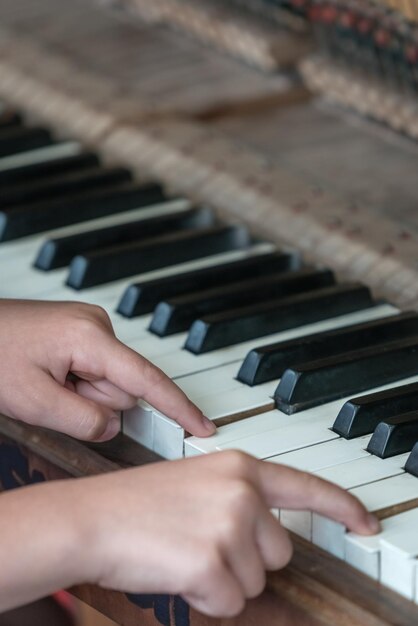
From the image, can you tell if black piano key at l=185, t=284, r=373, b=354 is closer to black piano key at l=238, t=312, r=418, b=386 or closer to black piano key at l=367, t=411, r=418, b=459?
black piano key at l=238, t=312, r=418, b=386

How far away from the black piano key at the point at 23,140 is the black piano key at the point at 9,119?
3.0 inches

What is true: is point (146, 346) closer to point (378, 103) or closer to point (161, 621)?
point (161, 621)

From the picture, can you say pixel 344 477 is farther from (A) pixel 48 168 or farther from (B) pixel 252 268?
(A) pixel 48 168

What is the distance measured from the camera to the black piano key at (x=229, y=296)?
80.3 inches

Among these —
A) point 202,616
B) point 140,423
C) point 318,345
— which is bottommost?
point 202,616

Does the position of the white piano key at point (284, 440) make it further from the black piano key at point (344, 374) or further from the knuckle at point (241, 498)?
the knuckle at point (241, 498)

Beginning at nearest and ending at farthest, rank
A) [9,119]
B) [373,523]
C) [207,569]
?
[207,569]
[373,523]
[9,119]

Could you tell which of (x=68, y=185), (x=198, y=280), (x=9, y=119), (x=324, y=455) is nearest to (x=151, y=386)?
(x=324, y=455)

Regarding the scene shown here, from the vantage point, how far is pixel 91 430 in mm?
1727

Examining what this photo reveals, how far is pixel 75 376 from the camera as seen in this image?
72.0 inches

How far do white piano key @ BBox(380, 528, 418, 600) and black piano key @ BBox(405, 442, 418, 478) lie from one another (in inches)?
5.3

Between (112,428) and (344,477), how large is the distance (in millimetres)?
323

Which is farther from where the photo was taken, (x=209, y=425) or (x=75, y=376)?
(x=75, y=376)

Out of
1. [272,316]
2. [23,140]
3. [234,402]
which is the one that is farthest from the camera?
[23,140]
